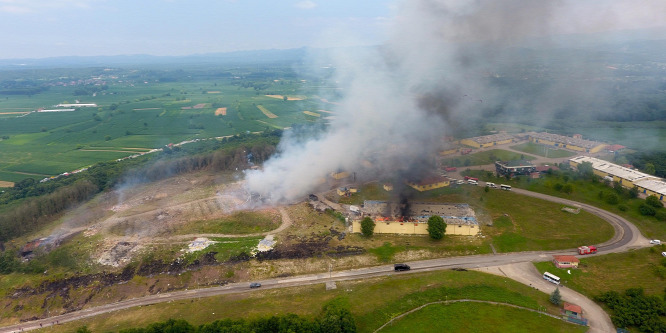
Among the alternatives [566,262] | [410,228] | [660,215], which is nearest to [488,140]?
[660,215]

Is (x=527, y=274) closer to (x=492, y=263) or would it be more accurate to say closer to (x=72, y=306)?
(x=492, y=263)

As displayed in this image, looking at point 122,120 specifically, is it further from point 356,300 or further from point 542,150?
point 542,150

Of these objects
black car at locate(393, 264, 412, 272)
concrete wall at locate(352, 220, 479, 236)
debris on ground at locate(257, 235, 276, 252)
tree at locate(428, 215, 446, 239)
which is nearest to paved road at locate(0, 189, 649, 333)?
black car at locate(393, 264, 412, 272)

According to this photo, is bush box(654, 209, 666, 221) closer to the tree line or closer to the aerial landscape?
the aerial landscape

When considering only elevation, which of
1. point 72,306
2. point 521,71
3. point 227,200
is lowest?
point 72,306

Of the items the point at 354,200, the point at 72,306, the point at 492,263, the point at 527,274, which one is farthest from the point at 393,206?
→ the point at 72,306

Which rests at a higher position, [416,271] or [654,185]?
[654,185]
